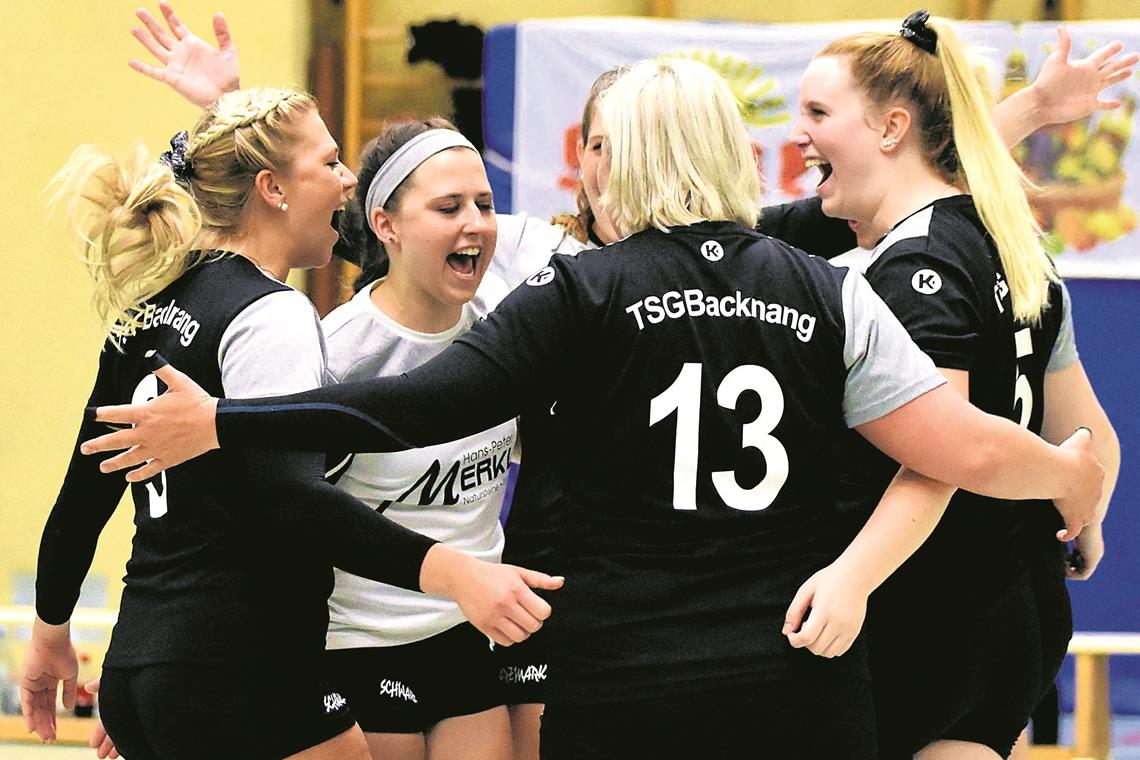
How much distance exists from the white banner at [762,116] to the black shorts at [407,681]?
12.5ft

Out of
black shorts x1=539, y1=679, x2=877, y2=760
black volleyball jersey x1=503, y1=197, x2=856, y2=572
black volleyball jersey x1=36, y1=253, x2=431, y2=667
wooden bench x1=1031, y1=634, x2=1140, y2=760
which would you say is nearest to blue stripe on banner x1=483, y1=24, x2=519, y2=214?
wooden bench x1=1031, y1=634, x2=1140, y2=760

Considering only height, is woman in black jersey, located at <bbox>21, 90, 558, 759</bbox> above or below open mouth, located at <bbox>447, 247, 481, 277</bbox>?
below

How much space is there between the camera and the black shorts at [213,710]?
2.03 m

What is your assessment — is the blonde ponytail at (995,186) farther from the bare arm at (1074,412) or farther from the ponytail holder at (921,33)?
the bare arm at (1074,412)

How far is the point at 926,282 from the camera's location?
204 centimetres

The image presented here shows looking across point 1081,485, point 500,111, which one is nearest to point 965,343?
point 1081,485

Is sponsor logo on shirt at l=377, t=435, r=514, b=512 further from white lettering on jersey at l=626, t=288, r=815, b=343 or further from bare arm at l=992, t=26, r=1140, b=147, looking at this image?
bare arm at l=992, t=26, r=1140, b=147

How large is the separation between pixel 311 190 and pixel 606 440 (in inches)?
33.6

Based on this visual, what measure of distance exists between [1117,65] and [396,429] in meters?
1.80

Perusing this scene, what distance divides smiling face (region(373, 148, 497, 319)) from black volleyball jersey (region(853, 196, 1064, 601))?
0.73m

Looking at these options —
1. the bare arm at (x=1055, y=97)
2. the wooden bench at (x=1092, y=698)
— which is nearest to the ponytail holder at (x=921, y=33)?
the bare arm at (x=1055, y=97)

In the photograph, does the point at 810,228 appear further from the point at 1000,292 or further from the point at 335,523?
the point at 335,523

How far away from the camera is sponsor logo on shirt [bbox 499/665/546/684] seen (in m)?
2.54

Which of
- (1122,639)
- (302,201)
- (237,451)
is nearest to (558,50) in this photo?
(1122,639)
